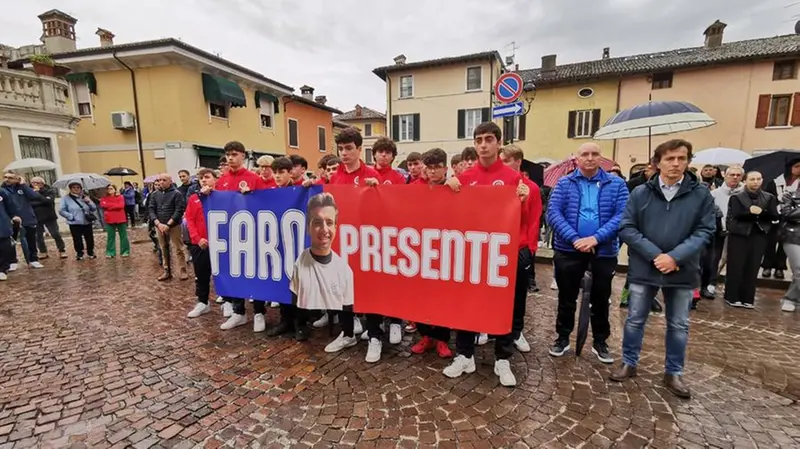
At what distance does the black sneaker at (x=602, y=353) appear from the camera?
11.2 feet

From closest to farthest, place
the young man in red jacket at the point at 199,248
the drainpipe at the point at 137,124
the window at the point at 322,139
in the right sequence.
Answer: the young man in red jacket at the point at 199,248
the drainpipe at the point at 137,124
the window at the point at 322,139

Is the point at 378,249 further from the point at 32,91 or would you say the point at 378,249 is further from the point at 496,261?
the point at 32,91

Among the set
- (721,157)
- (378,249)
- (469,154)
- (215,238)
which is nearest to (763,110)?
(721,157)

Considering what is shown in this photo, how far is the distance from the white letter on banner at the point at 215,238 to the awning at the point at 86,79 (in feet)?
62.4

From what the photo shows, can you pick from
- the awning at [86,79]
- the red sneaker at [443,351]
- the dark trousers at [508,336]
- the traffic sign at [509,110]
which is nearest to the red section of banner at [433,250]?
the dark trousers at [508,336]

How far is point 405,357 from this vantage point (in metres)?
3.63

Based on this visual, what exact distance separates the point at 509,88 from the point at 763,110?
22.9 meters

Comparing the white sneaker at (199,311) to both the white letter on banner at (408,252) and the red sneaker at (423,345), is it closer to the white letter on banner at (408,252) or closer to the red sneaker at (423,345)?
the red sneaker at (423,345)

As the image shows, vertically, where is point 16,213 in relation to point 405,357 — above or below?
above

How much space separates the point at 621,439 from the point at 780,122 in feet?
90.9

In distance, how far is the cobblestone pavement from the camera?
2490mm

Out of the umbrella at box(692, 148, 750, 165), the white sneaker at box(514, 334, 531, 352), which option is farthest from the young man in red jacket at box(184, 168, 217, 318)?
the umbrella at box(692, 148, 750, 165)

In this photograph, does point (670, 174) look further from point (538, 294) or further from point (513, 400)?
point (538, 294)

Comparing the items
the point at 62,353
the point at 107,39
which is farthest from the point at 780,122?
the point at 107,39
